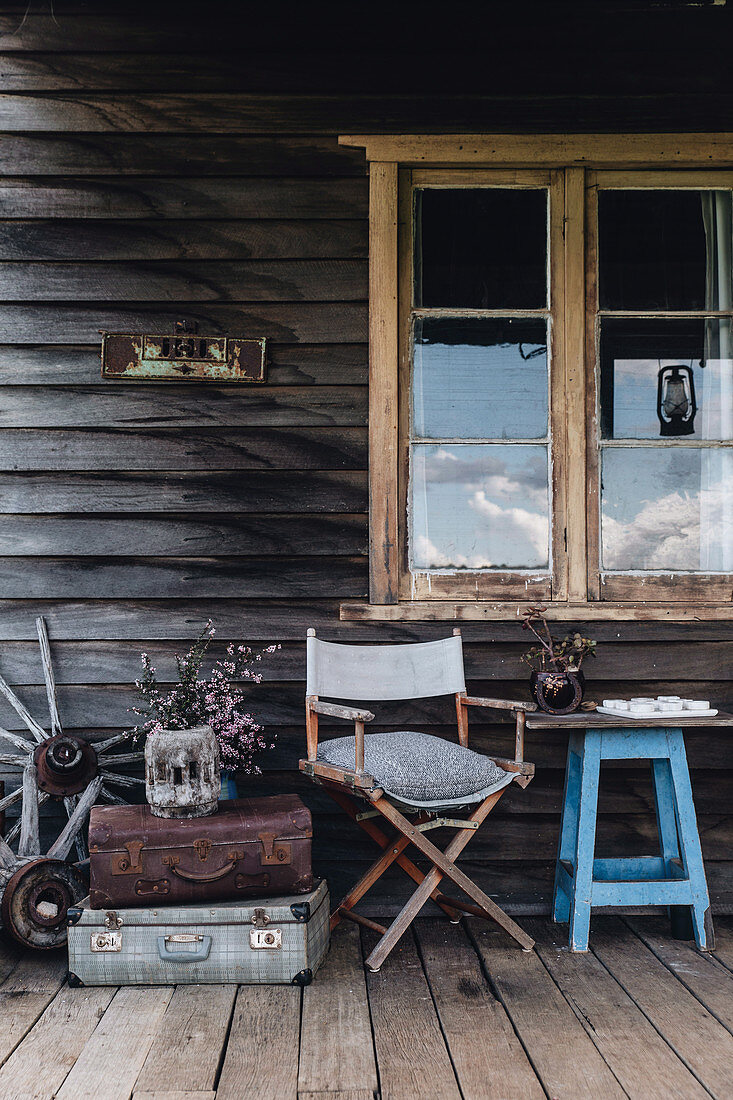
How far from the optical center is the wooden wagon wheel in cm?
259

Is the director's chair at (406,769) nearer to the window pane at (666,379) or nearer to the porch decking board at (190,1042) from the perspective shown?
the porch decking board at (190,1042)

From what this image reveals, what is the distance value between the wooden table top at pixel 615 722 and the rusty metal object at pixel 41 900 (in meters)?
1.43

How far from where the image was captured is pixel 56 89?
313 cm

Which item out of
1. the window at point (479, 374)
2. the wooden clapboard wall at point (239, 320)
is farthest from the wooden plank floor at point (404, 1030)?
the window at point (479, 374)

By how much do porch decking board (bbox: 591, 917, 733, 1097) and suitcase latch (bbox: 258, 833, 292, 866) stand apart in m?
0.96

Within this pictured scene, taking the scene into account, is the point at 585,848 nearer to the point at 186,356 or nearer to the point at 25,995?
the point at 25,995

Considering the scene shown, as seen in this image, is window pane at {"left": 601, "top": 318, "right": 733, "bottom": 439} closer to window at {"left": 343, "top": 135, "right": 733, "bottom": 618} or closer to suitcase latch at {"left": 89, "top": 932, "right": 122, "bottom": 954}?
window at {"left": 343, "top": 135, "right": 733, "bottom": 618}

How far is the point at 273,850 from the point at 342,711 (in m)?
0.44

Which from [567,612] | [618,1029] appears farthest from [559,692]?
[618,1029]

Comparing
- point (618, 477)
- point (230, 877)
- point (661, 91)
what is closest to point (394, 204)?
point (661, 91)

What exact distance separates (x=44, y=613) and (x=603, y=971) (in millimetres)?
2092

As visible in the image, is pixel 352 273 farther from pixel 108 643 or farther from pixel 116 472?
pixel 108 643

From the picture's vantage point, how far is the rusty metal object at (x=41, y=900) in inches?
101

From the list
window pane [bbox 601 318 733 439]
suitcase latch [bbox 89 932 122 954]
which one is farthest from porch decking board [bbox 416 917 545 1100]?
window pane [bbox 601 318 733 439]
